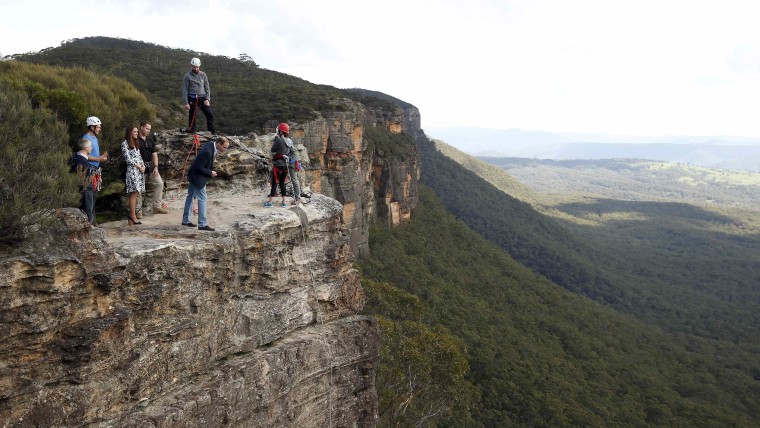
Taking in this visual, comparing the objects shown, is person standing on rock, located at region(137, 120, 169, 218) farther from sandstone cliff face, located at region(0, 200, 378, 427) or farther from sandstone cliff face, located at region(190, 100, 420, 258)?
sandstone cliff face, located at region(190, 100, 420, 258)

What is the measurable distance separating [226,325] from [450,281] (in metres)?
41.0

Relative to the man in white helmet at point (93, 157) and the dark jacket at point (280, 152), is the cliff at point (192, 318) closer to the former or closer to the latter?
the man in white helmet at point (93, 157)

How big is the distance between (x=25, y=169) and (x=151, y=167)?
3624 millimetres

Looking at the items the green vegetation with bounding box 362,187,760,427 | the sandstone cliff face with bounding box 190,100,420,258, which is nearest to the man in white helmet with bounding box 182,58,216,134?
the sandstone cliff face with bounding box 190,100,420,258

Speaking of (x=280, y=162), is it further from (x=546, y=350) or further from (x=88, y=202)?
(x=546, y=350)

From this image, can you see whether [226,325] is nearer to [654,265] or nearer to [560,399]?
[560,399]

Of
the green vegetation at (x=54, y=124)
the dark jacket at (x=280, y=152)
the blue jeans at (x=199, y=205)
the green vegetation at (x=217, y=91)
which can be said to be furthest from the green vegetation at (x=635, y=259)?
the blue jeans at (x=199, y=205)

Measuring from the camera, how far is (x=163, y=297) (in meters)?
8.64

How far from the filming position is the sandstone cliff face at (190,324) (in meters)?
7.14

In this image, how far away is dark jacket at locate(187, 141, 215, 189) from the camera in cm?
1054

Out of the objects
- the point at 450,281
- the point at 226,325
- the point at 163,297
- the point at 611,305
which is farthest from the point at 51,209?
the point at 611,305

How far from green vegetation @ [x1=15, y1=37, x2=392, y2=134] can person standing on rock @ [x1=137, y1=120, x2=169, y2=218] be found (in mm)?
12479

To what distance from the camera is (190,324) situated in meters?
9.05

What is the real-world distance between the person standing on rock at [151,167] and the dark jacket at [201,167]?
50.9 inches
